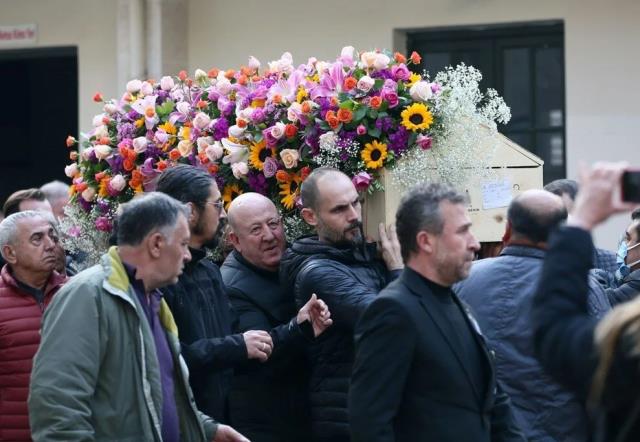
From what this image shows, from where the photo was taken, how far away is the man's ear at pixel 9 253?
607 centimetres

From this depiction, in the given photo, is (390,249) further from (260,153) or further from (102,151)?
(102,151)

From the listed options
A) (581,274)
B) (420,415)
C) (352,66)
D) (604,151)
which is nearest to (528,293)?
(420,415)

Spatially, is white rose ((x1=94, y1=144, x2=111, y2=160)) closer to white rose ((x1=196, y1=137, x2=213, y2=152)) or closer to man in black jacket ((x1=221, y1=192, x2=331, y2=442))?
white rose ((x1=196, y1=137, x2=213, y2=152))

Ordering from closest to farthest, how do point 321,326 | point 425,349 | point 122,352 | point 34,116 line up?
point 425,349 → point 122,352 → point 321,326 → point 34,116

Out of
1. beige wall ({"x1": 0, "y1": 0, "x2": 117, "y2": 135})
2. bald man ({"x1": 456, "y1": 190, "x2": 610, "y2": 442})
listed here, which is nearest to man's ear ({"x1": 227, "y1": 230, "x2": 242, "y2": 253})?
bald man ({"x1": 456, "y1": 190, "x2": 610, "y2": 442})

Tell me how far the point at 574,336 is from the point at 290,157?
311cm

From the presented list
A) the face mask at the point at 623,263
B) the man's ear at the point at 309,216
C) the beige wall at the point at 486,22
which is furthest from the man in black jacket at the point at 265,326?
the beige wall at the point at 486,22

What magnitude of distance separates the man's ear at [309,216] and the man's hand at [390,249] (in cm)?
30

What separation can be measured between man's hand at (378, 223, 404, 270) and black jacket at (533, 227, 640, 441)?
2472 mm

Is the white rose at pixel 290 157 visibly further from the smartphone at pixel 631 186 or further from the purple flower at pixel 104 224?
the smartphone at pixel 631 186

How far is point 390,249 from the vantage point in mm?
5941

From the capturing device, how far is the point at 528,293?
537cm

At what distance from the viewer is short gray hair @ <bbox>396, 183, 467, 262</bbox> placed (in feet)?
15.2

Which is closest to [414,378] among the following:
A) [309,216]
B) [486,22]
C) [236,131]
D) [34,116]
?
[309,216]
